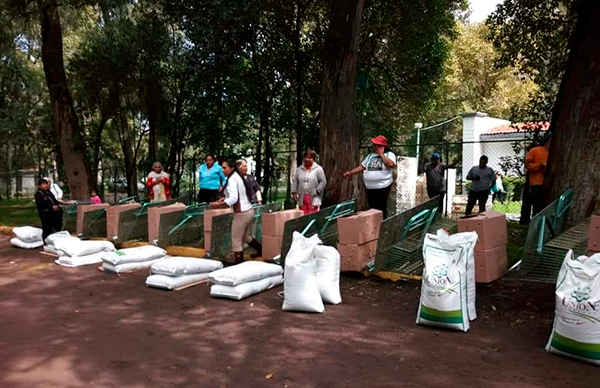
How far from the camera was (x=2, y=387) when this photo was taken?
12.7 ft

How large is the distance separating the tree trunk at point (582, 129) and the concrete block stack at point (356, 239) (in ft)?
7.94

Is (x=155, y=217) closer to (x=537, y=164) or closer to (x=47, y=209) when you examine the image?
(x=47, y=209)

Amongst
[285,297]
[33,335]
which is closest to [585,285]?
[285,297]

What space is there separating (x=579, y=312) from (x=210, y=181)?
27.7 ft

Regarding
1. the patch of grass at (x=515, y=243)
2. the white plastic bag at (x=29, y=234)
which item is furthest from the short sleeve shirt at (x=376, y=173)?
the white plastic bag at (x=29, y=234)

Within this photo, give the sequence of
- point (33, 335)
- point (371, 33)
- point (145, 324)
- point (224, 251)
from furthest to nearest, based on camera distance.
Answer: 1. point (371, 33)
2. point (224, 251)
3. point (145, 324)
4. point (33, 335)

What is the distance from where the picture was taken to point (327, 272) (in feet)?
18.8

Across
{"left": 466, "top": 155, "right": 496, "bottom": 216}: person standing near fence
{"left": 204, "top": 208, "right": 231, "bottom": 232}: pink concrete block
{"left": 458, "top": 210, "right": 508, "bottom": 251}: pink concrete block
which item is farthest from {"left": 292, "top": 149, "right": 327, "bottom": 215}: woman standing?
{"left": 466, "top": 155, "right": 496, "bottom": 216}: person standing near fence

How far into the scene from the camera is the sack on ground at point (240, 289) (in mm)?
6160

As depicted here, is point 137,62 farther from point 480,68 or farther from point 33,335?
point 480,68

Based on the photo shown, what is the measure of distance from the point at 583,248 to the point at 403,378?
9.05 feet

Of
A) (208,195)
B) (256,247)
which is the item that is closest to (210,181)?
(208,195)

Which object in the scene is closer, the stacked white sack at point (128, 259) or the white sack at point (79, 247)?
the stacked white sack at point (128, 259)

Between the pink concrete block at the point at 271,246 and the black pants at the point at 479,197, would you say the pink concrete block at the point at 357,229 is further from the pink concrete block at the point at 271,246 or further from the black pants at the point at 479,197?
the black pants at the point at 479,197
